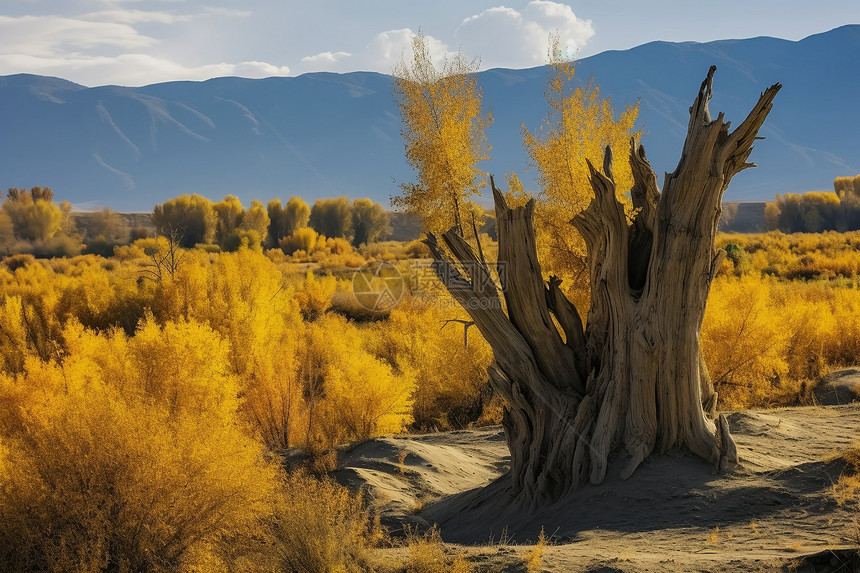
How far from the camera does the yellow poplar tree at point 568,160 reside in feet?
46.3

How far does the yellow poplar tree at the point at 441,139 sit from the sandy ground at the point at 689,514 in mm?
6327

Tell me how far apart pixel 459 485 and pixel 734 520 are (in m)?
5.28

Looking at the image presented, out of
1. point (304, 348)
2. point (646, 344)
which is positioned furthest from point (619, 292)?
point (304, 348)

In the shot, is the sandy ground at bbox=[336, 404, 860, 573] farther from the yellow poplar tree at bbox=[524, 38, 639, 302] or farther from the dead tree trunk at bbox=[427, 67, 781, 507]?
the yellow poplar tree at bbox=[524, 38, 639, 302]

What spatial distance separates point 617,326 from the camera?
747 cm

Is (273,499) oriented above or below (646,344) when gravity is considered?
below

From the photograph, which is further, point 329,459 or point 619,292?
point 329,459

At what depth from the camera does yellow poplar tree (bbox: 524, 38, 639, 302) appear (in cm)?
1410

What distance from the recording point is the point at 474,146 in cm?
1484

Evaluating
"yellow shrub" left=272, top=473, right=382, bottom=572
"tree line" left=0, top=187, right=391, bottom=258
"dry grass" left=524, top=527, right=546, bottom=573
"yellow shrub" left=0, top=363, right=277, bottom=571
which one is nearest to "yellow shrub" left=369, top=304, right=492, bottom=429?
"yellow shrub" left=0, top=363, right=277, bottom=571

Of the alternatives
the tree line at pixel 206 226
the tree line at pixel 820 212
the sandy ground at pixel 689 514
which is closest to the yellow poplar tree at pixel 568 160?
the sandy ground at pixel 689 514

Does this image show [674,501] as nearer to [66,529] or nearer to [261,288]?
[66,529]

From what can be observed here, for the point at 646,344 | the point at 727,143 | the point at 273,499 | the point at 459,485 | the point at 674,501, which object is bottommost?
the point at 459,485

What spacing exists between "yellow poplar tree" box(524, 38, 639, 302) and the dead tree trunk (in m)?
5.65
